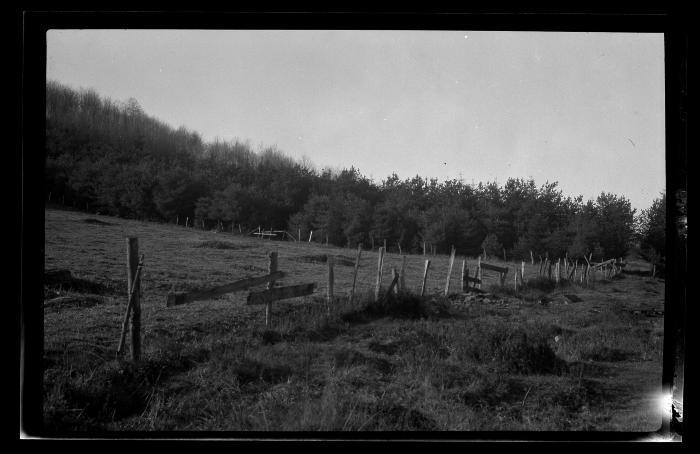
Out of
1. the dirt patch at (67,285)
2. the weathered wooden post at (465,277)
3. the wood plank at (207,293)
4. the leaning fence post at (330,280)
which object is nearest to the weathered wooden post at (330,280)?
the leaning fence post at (330,280)

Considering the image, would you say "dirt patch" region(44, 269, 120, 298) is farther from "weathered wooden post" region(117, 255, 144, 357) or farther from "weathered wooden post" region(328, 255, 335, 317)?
"weathered wooden post" region(328, 255, 335, 317)

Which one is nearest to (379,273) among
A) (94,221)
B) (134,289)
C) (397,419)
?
(397,419)

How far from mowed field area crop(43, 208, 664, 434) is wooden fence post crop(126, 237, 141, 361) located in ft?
0.89

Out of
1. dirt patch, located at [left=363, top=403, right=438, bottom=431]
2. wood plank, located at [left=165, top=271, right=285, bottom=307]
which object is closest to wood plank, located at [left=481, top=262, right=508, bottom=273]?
dirt patch, located at [left=363, top=403, right=438, bottom=431]

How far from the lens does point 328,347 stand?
533 cm

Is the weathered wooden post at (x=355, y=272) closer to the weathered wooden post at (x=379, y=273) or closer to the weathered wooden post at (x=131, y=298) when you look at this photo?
the weathered wooden post at (x=379, y=273)

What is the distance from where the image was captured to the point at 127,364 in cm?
457

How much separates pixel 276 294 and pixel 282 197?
53.4 inches

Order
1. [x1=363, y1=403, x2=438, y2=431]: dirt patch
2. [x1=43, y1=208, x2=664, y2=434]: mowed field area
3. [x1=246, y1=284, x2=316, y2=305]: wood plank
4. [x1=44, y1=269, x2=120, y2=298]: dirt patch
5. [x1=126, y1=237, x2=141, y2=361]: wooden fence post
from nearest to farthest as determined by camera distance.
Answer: [x1=363, y1=403, x2=438, y2=431]: dirt patch < [x1=43, y1=208, x2=664, y2=434]: mowed field area < [x1=126, y1=237, x2=141, y2=361]: wooden fence post < [x1=246, y1=284, x2=316, y2=305]: wood plank < [x1=44, y1=269, x2=120, y2=298]: dirt patch

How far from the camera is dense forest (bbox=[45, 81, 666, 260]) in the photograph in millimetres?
4965

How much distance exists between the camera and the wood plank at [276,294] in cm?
535
